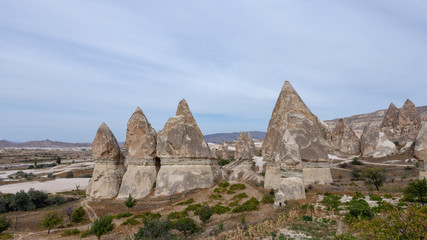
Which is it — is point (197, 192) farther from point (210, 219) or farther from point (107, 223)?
point (107, 223)

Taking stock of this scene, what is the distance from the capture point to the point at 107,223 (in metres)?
13.9

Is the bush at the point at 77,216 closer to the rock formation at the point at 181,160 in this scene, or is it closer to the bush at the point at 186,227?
the rock formation at the point at 181,160

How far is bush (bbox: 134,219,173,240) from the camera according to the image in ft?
37.0

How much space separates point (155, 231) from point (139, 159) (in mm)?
12392

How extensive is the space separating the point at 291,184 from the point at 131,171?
1391cm

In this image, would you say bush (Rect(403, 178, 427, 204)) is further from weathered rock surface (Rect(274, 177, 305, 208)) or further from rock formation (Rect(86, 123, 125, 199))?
rock formation (Rect(86, 123, 125, 199))

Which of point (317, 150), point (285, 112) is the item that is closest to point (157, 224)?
point (317, 150)

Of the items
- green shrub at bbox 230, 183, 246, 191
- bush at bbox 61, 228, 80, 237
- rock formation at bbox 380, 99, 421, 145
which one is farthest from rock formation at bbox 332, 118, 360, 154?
bush at bbox 61, 228, 80, 237

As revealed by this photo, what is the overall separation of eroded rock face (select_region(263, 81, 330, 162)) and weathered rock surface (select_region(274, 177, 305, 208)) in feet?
9.75

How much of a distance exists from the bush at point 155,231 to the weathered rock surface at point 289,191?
6951 mm

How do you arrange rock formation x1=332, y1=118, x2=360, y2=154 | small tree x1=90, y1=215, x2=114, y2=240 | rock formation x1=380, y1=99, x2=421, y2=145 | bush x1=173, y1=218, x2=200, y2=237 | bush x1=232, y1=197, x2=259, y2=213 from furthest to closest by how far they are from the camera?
rock formation x1=380, y1=99, x2=421, y2=145
rock formation x1=332, y1=118, x2=360, y2=154
bush x1=232, y1=197, x2=259, y2=213
small tree x1=90, y1=215, x2=114, y2=240
bush x1=173, y1=218, x2=200, y2=237

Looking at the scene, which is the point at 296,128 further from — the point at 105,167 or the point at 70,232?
the point at 70,232

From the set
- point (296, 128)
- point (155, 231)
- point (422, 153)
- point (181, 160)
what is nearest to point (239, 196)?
point (181, 160)

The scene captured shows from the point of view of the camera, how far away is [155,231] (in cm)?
1156
